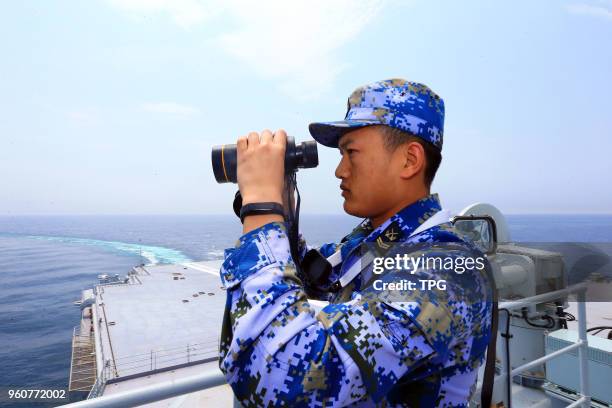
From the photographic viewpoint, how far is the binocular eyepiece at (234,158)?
108cm

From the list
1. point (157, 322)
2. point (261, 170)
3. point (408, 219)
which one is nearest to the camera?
point (261, 170)

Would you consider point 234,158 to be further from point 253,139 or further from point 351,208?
point 351,208

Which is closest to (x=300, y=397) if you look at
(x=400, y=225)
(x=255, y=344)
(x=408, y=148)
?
(x=255, y=344)

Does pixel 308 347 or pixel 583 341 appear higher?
pixel 308 347

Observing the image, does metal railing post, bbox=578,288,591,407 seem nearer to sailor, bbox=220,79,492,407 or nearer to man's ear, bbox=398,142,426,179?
sailor, bbox=220,79,492,407

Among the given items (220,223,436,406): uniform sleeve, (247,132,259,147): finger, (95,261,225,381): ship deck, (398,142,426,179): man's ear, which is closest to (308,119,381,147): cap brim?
(398,142,426,179): man's ear

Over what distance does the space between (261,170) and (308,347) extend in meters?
0.45

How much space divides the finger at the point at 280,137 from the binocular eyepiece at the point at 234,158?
71mm

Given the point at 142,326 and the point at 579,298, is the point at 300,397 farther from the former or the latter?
the point at 142,326

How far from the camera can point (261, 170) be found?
91 centimetres

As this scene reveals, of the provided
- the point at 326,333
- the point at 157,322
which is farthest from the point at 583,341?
the point at 157,322

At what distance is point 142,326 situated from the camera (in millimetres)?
27578

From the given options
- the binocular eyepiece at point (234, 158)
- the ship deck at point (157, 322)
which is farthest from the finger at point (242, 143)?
the ship deck at point (157, 322)

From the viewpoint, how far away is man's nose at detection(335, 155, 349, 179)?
1065 millimetres
